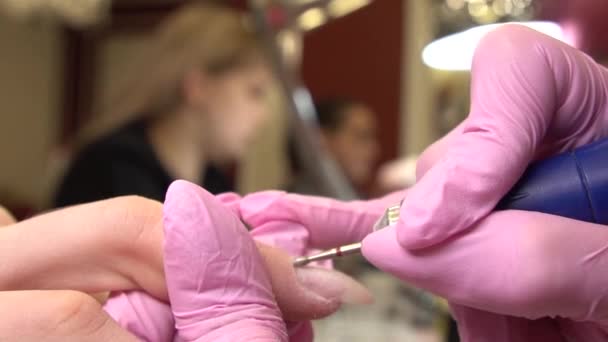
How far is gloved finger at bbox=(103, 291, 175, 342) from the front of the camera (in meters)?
0.38

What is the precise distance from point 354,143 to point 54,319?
1.52 meters

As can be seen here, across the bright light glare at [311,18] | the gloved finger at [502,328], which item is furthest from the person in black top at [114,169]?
the gloved finger at [502,328]

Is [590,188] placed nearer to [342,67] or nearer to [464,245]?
[464,245]

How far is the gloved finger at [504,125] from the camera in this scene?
320mm

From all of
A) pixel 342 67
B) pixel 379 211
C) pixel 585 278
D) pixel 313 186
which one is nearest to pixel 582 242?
pixel 585 278

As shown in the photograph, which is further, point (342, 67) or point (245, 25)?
point (342, 67)

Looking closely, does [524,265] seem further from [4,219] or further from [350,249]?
[4,219]

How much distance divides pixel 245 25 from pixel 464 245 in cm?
122

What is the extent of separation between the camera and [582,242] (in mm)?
319

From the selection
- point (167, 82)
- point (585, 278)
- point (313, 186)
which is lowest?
point (313, 186)

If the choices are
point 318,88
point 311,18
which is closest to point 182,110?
point 311,18

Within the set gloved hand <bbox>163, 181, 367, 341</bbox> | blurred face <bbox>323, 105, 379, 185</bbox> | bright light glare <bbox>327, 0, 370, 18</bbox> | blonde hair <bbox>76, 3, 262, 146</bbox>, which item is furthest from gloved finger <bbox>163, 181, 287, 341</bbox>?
blurred face <bbox>323, 105, 379, 185</bbox>

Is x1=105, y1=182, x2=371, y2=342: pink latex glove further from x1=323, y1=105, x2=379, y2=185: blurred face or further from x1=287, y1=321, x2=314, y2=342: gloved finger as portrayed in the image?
x1=323, y1=105, x2=379, y2=185: blurred face

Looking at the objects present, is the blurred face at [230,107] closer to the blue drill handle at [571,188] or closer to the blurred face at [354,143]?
the blurred face at [354,143]
